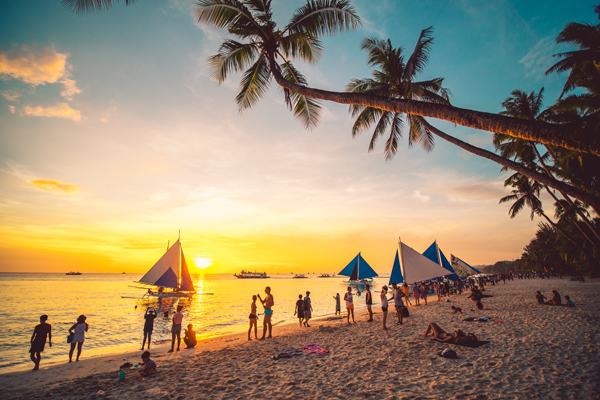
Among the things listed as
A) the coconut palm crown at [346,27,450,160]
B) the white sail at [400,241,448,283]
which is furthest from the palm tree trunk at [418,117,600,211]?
the white sail at [400,241,448,283]

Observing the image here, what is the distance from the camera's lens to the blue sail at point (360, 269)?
29.6 m

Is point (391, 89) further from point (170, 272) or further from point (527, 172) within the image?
point (170, 272)

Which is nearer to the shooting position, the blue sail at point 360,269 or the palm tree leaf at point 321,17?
the palm tree leaf at point 321,17

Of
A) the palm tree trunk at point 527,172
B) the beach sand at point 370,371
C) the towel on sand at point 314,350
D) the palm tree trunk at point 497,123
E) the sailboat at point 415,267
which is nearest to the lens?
the palm tree trunk at point 497,123

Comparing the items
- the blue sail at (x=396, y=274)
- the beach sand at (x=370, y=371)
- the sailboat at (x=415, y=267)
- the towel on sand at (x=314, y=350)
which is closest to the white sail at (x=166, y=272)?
the beach sand at (x=370, y=371)

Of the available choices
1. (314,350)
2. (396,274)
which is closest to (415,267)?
(396,274)

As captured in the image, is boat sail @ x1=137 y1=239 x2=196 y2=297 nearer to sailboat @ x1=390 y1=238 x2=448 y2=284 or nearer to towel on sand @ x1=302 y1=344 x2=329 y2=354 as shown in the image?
sailboat @ x1=390 y1=238 x2=448 y2=284

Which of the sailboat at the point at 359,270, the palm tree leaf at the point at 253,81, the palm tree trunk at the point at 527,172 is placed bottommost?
the sailboat at the point at 359,270

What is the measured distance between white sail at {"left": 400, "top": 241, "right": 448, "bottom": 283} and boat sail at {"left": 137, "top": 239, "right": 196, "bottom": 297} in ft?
75.0

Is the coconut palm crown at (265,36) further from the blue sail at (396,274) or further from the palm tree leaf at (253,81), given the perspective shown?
the blue sail at (396,274)

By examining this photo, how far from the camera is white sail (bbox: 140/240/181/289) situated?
26469mm

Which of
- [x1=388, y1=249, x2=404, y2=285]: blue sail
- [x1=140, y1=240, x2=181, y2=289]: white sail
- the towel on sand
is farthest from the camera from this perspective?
[x1=140, y1=240, x2=181, y2=289]: white sail

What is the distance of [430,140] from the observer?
1238cm

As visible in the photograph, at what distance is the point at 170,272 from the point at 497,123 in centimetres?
2987
